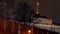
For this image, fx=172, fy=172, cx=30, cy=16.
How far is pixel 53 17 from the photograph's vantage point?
173cm

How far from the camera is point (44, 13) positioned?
1782 mm

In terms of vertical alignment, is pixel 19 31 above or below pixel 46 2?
below

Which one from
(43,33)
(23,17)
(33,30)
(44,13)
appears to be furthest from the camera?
(44,13)

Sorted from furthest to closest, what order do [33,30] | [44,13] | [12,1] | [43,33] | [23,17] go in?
[12,1], [44,13], [23,17], [33,30], [43,33]

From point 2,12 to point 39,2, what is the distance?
0.42 metres

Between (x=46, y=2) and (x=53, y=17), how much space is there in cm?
20

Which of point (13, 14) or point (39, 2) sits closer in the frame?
point (13, 14)

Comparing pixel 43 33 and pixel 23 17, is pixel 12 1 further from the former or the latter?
pixel 43 33

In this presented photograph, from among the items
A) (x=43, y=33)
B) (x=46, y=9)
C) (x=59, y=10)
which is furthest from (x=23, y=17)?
(x=43, y=33)

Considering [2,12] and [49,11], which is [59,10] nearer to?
[49,11]

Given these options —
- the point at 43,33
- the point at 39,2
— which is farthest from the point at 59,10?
the point at 43,33

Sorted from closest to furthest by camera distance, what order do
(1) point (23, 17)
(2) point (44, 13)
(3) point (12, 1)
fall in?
(1) point (23, 17) → (2) point (44, 13) → (3) point (12, 1)

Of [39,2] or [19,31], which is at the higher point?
[39,2]

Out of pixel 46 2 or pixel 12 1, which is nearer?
pixel 46 2
